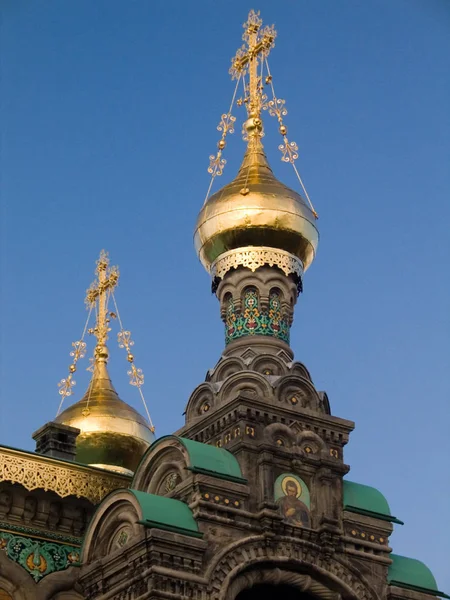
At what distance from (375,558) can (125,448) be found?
5.41m

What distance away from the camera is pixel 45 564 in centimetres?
1814

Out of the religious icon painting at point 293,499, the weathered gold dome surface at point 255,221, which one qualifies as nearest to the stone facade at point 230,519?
the religious icon painting at point 293,499

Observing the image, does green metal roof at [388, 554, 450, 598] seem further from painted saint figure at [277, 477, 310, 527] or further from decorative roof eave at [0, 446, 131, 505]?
decorative roof eave at [0, 446, 131, 505]

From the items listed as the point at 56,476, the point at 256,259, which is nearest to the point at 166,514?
the point at 56,476

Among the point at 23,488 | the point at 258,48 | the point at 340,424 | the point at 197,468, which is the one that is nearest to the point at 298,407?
the point at 340,424

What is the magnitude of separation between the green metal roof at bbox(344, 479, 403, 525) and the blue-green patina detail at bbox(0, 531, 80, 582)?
3259mm

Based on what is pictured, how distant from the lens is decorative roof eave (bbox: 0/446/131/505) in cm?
1831

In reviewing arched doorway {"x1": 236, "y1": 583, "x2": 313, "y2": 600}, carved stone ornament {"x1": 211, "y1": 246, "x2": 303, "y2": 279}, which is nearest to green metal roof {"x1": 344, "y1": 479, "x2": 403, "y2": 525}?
arched doorway {"x1": 236, "y1": 583, "x2": 313, "y2": 600}

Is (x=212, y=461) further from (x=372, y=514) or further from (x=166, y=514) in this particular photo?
(x=372, y=514)

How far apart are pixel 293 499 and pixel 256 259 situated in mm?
3526

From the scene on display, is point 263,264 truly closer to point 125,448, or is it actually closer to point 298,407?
point 298,407

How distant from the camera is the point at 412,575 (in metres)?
18.3

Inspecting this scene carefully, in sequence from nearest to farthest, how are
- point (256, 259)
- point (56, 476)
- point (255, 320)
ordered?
point (56, 476) → point (255, 320) → point (256, 259)

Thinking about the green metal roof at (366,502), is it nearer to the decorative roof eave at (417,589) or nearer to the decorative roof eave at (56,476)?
the decorative roof eave at (417,589)
